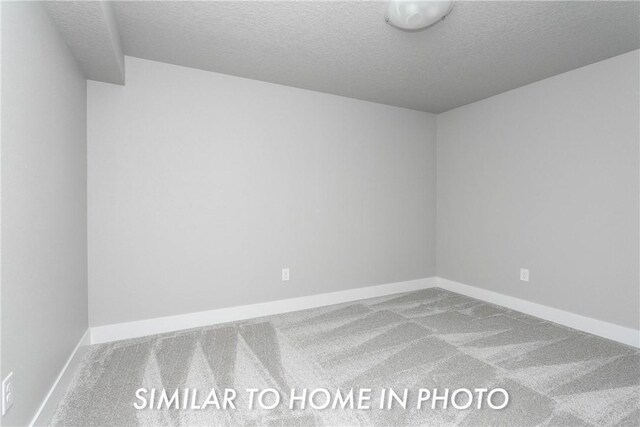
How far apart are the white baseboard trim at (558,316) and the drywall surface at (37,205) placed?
A: 11.9ft

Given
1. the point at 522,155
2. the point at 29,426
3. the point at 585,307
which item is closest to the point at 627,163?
the point at 522,155

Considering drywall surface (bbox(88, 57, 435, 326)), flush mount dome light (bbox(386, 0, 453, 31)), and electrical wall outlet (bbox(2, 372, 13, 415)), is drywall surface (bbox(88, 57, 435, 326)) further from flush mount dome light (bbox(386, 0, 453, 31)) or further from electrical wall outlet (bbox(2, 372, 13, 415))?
flush mount dome light (bbox(386, 0, 453, 31))

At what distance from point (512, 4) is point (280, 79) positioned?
183 centimetres

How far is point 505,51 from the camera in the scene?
7.82 feet

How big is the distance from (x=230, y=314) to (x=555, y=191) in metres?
3.09

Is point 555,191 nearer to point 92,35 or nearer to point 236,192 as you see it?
point 236,192

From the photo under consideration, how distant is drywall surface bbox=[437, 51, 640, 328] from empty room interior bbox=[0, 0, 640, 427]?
0.06 ft

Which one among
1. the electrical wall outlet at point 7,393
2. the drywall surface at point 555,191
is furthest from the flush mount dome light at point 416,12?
the electrical wall outlet at point 7,393

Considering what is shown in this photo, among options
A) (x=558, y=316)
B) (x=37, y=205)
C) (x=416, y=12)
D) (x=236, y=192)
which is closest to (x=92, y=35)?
(x=37, y=205)

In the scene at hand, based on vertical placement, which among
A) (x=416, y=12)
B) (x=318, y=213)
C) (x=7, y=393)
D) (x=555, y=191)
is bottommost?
(x=7, y=393)

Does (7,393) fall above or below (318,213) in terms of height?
below

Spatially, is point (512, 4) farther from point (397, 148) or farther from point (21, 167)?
point (21, 167)

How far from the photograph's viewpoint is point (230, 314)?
2891mm

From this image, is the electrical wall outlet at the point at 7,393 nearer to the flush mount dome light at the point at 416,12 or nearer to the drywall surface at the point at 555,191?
the flush mount dome light at the point at 416,12
